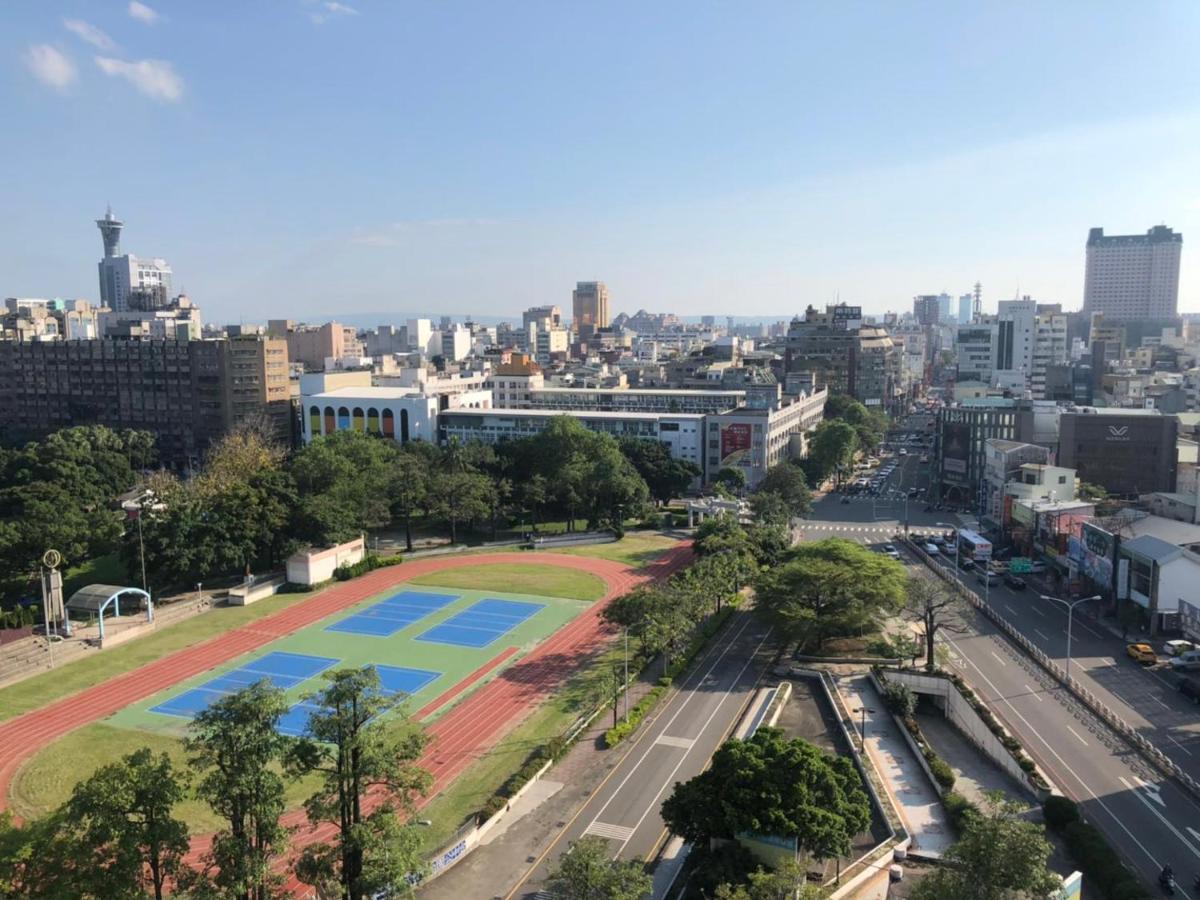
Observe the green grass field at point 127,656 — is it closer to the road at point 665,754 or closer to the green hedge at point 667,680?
the green hedge at point 667,680

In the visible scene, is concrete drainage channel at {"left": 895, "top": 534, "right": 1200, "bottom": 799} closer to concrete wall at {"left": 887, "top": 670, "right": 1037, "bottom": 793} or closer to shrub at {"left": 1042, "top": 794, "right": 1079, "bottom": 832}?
concrete wall at {"left": 887, "top": 670, "right": 1037, "bottom": 793}

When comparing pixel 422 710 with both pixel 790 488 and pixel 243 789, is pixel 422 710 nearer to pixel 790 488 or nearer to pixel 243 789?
pixel 243 789

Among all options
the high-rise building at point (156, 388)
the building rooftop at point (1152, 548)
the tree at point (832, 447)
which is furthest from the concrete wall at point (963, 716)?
the high-rise building at point (156, 388)

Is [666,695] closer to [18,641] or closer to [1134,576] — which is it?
[1134,576]

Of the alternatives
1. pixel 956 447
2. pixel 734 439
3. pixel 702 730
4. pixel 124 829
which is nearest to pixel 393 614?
pixel 702 730

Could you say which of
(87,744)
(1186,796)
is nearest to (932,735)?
(1186,796)

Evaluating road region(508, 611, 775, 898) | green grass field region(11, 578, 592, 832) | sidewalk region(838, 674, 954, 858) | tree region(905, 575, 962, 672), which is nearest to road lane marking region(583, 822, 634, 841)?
road region(508, 611, 775, 898)
